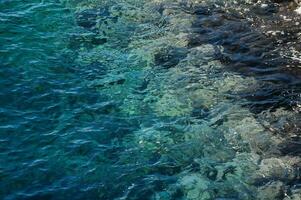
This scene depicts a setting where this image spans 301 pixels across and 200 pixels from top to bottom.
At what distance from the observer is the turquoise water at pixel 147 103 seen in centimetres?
1565

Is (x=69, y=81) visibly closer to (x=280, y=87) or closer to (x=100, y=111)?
(x=100, y=111)

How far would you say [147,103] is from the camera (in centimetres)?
1942

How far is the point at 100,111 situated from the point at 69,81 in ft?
9.28

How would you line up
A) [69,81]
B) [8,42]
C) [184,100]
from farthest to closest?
1. [8,42]
2. [69,81]
3. [184,100]

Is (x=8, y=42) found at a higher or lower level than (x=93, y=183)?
higher

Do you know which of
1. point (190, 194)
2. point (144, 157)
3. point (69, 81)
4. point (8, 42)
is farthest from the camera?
→ point (8, 42)

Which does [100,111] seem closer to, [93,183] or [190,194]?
[93,183]

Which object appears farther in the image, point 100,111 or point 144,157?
point 100,111

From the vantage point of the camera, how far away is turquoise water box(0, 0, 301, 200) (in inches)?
616

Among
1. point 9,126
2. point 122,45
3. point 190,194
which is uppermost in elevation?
point 122,45

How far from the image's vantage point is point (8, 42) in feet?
75.0

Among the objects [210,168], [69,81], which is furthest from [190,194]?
[69,81]

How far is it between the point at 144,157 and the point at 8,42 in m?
11.2

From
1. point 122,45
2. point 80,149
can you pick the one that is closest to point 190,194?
point 80,149
